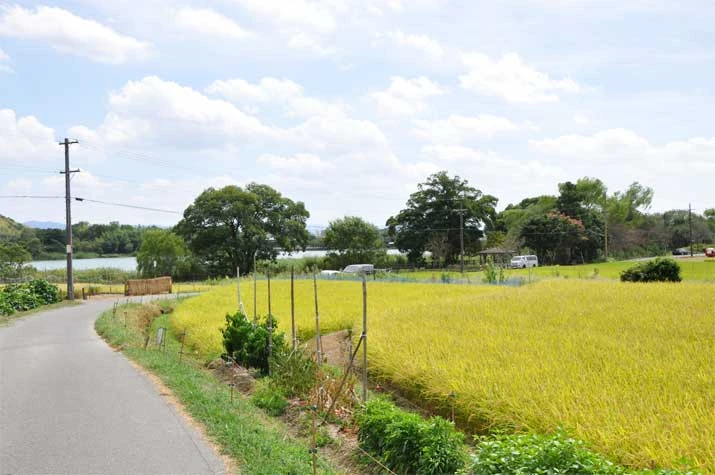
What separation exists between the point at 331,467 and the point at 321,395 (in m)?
2.47

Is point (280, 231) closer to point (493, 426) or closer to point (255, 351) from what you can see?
point (255, 351)

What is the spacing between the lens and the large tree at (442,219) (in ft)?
216

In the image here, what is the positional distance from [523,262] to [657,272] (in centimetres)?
3502

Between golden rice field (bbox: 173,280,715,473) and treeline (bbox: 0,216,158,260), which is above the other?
treeline (bbox: 0,216,158,260)

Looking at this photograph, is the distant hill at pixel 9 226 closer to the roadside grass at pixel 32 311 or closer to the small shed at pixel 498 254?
the roadside grass at pixel 32 311

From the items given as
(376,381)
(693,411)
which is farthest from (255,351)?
(693,411)

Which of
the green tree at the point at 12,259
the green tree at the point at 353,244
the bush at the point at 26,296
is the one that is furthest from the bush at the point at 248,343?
the green tree at the point at 353,244

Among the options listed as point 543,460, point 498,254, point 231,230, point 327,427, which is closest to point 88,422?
point 327,427

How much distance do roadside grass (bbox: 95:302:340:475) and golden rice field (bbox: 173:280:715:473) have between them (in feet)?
7.34

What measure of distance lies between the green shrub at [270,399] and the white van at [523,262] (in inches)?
2075

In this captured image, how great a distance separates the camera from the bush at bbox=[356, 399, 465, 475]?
6.16 meters

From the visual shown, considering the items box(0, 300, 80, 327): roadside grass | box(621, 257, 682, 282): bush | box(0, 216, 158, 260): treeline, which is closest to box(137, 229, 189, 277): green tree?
box(0, 216, 158, 260): treeline

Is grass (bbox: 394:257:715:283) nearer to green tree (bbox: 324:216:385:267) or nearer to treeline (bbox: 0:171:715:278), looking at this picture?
treeline (bbox: 0:171:715:278)

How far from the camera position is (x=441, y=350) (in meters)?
11.0
